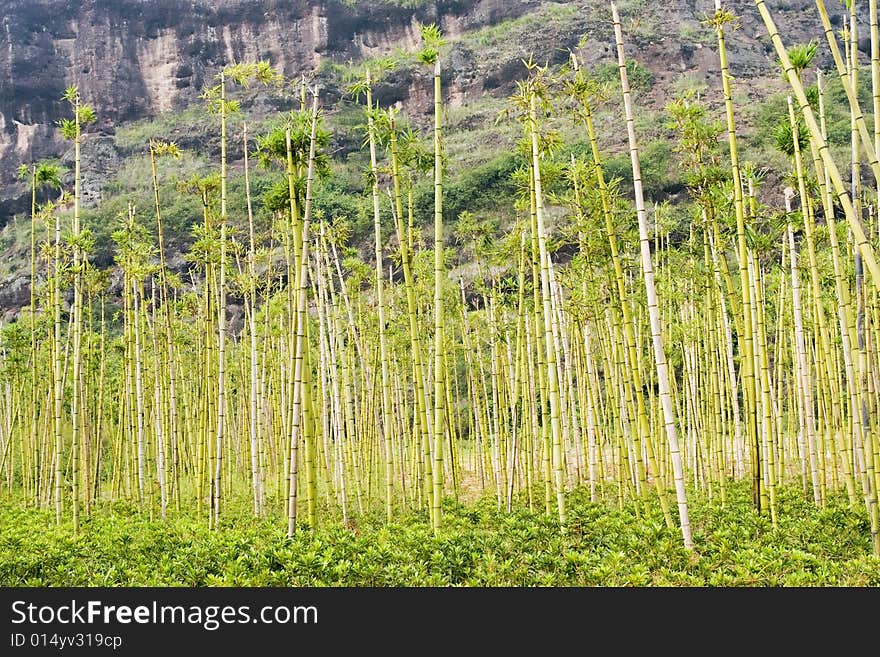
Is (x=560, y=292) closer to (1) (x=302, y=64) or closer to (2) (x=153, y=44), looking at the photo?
(1) (x=302, y=64)

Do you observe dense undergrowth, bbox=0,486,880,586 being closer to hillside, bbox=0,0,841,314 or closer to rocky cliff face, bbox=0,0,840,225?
hillside, bbox=0,0,841,314

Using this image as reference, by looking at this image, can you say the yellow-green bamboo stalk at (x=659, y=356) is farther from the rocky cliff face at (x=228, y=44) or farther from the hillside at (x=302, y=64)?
the rocky cliff face at (x=228, y=44)

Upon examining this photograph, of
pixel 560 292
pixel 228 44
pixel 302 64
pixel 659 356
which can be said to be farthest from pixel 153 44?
pixel 659 356

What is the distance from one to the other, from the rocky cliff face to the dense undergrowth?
35583 mm

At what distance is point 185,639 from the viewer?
3443 millimetres

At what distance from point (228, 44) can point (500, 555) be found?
4767 centimetres

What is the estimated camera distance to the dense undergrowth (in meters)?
4.23

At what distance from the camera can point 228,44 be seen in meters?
45.5

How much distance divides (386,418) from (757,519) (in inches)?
133

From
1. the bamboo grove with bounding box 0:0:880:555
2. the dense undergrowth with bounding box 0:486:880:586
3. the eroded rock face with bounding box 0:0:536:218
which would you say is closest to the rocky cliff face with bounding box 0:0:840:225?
the eroded rock face with bounding box 0:0:536:218

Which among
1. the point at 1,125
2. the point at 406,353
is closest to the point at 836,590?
the point at 406,353

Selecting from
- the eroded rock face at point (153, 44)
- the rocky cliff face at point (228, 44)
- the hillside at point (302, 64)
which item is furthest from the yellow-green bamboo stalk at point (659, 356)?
the eroded rock face at point (153, 44)

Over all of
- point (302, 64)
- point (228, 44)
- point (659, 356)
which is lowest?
point (659, 356)

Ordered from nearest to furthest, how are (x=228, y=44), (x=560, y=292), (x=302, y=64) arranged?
1. (x=560, y=292)
2. (x=302, y=64)
3. (x=228, y=44)
